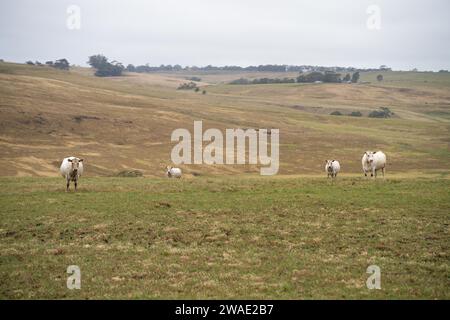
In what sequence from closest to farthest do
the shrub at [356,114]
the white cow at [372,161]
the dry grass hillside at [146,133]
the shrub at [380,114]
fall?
the white cow at [372,161]
the dry grass hillside at [146,133]
the shrub at [356,114]
the shrub at [380,114]

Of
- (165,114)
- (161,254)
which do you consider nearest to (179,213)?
(161,254)

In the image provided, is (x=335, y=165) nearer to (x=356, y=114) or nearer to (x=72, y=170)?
(x=72, y=170)

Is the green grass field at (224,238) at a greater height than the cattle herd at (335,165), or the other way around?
the cattle herd at (335,165)

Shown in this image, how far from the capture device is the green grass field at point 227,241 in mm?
14602

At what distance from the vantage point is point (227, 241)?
63.5 ft

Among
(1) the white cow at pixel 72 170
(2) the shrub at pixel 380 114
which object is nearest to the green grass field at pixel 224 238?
(1) the white cow at pixel 72 170

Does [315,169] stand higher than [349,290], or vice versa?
[349,290]

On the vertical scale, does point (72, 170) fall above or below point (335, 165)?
above

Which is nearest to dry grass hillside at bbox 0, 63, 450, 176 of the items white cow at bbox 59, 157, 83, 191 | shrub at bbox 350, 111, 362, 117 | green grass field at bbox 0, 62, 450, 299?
shrub at bbox 350, 111, 362, 117

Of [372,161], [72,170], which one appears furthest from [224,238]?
[372,161]

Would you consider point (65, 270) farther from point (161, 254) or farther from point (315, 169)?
point (315, 169)

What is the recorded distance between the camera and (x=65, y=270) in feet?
53.1

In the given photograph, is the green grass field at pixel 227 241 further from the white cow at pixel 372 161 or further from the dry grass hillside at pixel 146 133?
the dry grass hillside at pixel 146 133

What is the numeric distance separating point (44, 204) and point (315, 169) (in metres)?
43.8
